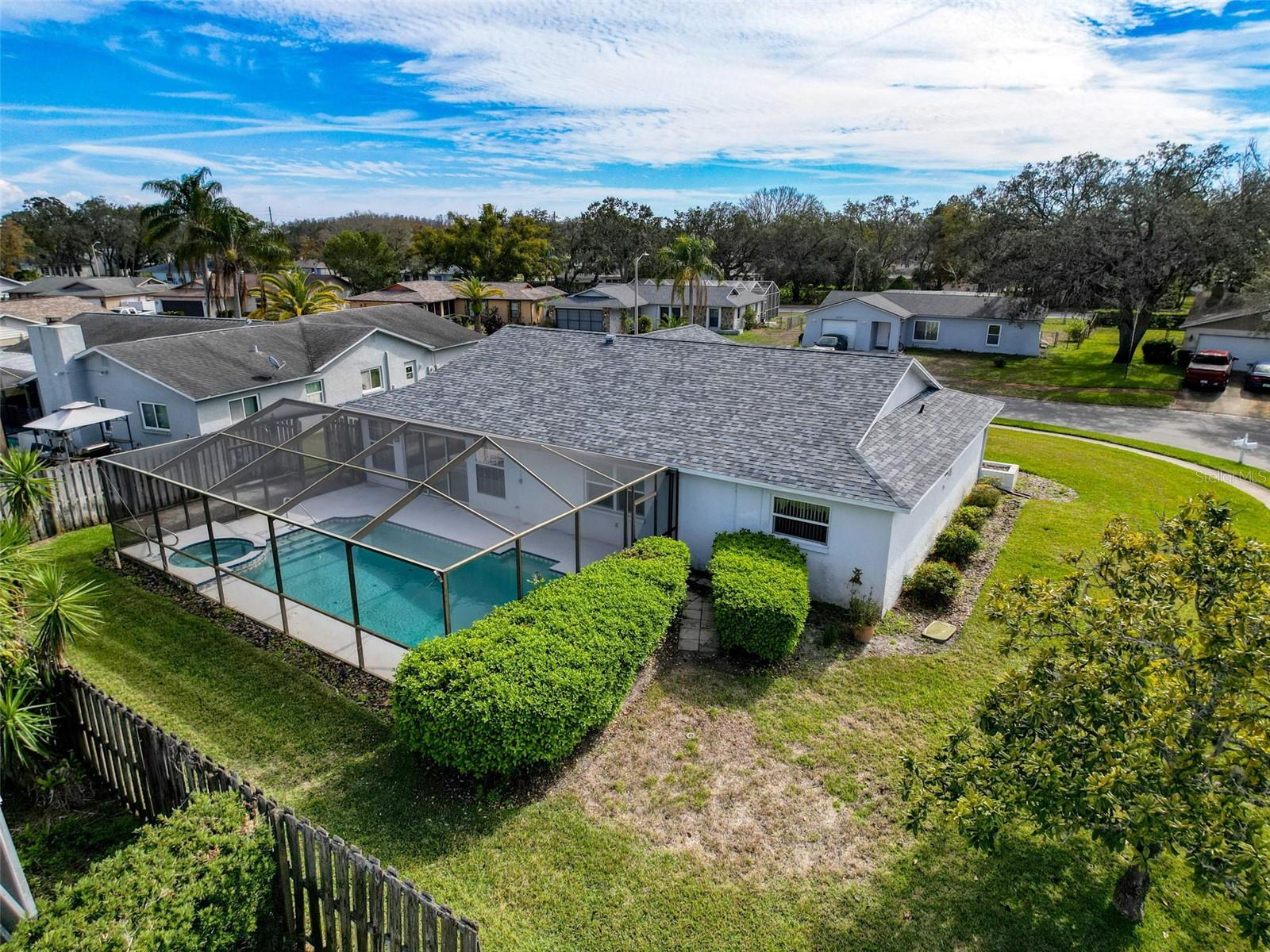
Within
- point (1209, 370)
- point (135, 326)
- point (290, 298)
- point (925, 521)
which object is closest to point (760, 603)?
point (925, 521)

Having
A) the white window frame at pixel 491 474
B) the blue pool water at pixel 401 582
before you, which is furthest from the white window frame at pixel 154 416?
the blue pool water at pixel 401 582

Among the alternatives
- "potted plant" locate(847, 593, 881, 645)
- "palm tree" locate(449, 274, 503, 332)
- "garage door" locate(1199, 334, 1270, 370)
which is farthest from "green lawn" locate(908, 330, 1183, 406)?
"palm tree" locate(449, 274, 503, 332)

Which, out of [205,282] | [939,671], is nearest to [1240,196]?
[939,671]

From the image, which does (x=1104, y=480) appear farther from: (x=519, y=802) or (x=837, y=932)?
(x=519, y=802)

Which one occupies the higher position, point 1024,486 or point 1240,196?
point 1240,196

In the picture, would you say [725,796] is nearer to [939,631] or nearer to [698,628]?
[698,628]

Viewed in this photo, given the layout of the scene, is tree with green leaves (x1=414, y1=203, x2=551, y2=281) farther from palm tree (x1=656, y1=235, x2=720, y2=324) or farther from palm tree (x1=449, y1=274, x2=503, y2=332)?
palm tree (x1=656, y1=235, x2=720, y2=324)
